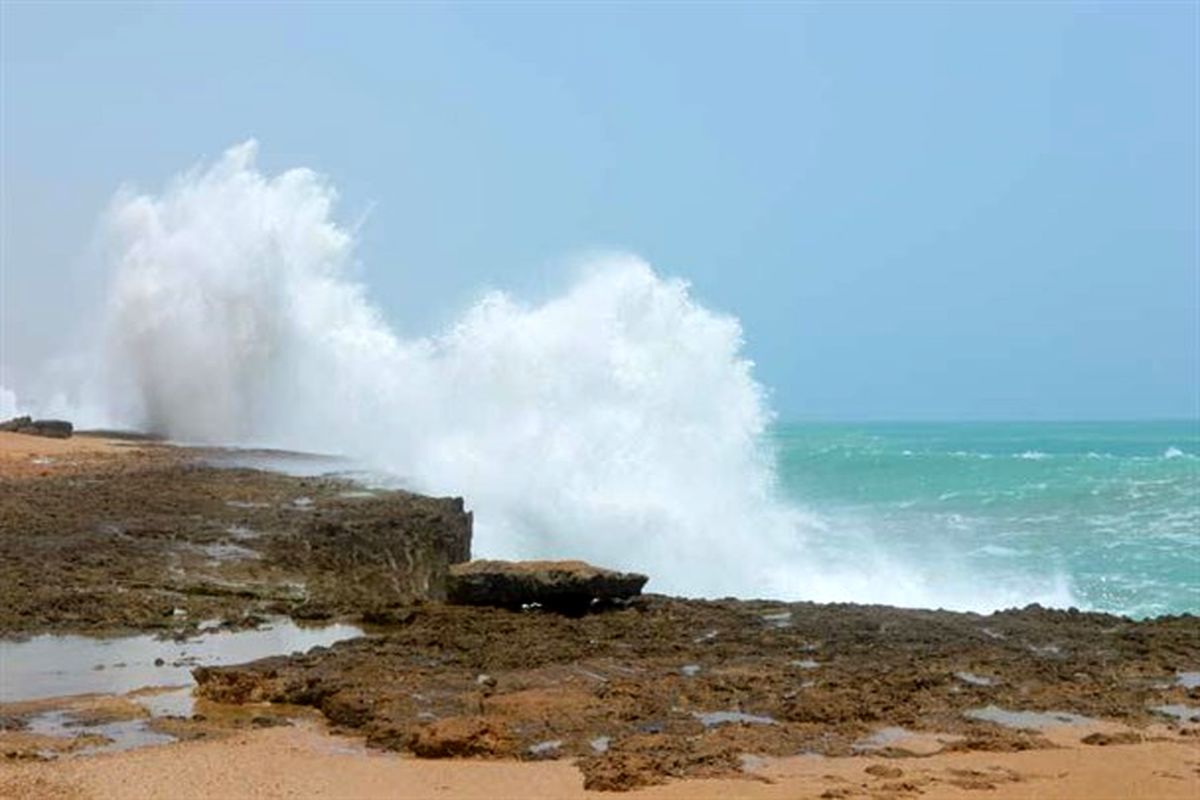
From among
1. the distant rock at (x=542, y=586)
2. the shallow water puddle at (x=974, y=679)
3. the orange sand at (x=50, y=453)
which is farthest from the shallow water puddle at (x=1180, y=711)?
the orange sand at (x=50, y=453)

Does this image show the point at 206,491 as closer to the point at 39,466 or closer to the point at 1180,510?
the point at 39,466

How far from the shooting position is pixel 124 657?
32.4 feet

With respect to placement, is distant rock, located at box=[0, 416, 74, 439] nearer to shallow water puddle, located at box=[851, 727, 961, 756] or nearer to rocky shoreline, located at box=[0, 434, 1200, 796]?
rocky shoreline, located at box=[0, 434, 1200, 796]

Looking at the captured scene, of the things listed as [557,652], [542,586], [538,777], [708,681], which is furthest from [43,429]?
[538,777]

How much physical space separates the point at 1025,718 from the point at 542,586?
511cm

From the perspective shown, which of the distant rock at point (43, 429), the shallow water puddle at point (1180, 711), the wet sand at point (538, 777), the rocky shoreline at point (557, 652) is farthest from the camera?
the distant rock at point (43, 429)

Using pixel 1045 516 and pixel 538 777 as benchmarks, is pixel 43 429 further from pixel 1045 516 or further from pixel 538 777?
pixel 538 777

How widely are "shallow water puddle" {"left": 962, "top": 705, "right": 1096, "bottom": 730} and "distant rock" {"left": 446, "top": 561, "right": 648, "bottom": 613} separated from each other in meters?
4.54

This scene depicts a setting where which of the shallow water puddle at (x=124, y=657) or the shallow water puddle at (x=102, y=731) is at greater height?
the shallow water puddle at (x=124, y=657)

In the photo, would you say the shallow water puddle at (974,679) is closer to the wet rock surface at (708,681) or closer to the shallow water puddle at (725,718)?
the wet rock surface at (708,681)

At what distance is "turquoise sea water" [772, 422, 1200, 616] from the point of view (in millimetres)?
21263

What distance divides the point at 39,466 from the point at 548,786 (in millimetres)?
17623

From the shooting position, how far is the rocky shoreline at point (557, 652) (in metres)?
7.44

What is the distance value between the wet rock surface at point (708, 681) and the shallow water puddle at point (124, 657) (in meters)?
0.64
